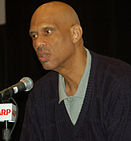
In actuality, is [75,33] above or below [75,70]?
above

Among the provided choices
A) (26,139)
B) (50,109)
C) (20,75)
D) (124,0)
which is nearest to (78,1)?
(124,0)

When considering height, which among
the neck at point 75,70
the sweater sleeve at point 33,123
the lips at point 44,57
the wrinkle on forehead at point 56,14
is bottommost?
the sweater sleeve at point 33,123

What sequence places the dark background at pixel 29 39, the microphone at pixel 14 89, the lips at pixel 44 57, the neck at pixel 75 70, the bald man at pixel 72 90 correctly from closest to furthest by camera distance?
the microphone at pixel 14 89 < the bald man at pixel 72 90 < the lips at pixel 44 57 < the neck at pixel 75 70 < the dark background at pixel 29 39

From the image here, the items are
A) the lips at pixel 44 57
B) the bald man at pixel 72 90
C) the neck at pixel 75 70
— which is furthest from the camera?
the neck at pixel 75 70

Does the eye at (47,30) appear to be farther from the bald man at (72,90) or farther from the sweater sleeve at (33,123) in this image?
the sweater sleeve at (33,123)

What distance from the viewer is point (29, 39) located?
10.6ft

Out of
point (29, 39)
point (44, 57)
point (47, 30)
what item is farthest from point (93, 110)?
point (29, 39)

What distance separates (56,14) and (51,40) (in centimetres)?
18

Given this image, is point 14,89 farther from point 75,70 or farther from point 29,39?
point 29,39

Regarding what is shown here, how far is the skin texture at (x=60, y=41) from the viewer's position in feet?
5.58

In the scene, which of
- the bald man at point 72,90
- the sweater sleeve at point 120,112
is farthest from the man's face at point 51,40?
the sweater sleeve at point 120,112

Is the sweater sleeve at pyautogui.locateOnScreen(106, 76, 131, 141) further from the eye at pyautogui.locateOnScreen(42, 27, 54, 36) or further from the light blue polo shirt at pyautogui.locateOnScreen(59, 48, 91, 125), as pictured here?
the eye at pyautogui.locateOnScreen(42, 27, 54, 36)

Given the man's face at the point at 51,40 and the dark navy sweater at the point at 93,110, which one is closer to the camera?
the dark navy sweater at the point at 93,110

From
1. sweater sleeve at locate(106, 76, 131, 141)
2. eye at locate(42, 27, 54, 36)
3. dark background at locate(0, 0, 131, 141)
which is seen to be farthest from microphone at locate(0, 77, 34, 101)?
dark background at locate(0, 0, 131, 141)
